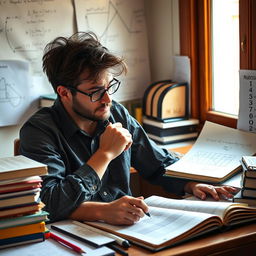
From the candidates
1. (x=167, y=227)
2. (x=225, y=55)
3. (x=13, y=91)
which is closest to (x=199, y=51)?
(x=225, y=55)

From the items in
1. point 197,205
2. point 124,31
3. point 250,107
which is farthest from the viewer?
point 124,31

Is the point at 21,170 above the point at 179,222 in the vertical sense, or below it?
above

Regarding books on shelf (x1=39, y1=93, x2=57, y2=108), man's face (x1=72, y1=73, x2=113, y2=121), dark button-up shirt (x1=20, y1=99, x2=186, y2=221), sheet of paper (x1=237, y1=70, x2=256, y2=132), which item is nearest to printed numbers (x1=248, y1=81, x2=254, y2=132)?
sheet of paper (x1=237, y1=70, x2=256, y2=132)

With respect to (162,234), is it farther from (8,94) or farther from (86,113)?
(8,94)

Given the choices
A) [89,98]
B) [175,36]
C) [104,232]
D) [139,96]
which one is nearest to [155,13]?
[175,36]

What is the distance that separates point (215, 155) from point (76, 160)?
0.62 metres

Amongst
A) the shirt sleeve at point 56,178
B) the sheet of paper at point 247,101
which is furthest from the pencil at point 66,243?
the sheet of paper at point 247,101

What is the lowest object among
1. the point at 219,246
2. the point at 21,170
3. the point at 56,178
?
the point at 219,246

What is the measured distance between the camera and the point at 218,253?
1365 mm

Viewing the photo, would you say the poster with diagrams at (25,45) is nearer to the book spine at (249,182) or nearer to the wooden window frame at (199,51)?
the wooden window frame at (199,51)

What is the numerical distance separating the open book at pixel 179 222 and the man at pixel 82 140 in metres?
0.10

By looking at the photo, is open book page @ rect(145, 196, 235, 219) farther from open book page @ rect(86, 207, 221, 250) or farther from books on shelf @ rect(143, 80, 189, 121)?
books on shelf @ rect(143, 80, 189, 121)

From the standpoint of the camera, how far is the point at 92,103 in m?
1.80

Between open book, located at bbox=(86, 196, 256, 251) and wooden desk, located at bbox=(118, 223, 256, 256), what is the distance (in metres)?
0.02
